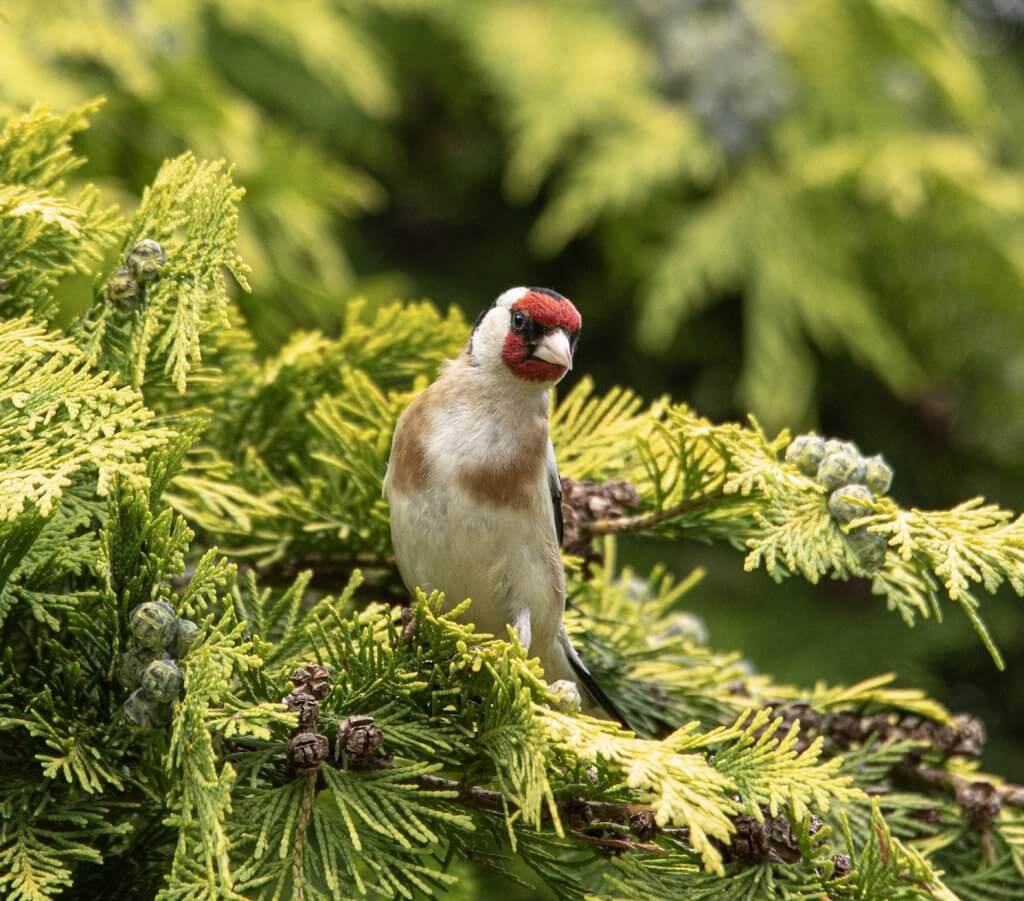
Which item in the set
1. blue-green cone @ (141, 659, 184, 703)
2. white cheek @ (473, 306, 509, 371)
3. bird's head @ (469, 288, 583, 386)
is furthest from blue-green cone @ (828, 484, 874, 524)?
blue-green cone @ (141, 659, 184, 703)

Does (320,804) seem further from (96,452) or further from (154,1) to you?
(154,1)

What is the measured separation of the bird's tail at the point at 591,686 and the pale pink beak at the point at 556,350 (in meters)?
0.43

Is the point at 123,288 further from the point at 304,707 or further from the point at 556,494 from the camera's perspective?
the point at 556,494

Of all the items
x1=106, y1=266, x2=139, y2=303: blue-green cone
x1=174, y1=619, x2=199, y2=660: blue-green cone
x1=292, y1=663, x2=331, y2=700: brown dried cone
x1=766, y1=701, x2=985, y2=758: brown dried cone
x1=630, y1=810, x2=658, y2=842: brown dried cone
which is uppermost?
x1=106, y1=266, x2=139, y2=303: blue-green cone

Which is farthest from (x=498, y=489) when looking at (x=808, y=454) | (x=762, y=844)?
(x=762, y=844)

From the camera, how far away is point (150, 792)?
1.44 meters

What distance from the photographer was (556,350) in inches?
83.5

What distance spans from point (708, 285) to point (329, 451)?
262 cm

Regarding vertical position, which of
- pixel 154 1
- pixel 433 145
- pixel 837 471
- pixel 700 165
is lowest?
pixel 433 145

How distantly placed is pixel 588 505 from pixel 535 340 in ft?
1.04

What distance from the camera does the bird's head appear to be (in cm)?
214

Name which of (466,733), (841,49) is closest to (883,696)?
(466,733)

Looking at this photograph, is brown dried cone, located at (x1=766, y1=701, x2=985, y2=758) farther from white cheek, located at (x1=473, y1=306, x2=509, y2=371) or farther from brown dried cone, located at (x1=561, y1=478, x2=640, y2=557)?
white cheek, located at (x1=473, y1=306, x2=509, y2=371)

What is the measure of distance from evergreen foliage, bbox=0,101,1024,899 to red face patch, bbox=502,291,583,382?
0.34 meters
